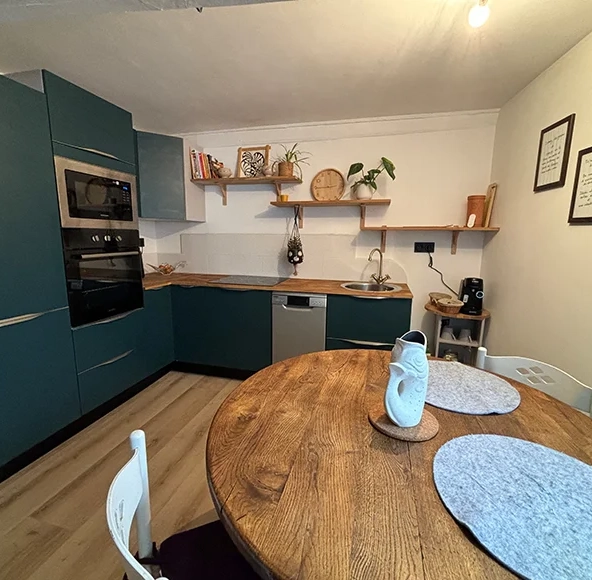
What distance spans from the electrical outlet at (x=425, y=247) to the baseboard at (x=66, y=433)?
8.34ft

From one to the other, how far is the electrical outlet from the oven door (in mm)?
2312

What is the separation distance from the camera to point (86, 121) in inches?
75.2

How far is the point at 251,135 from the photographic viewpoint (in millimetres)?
2967

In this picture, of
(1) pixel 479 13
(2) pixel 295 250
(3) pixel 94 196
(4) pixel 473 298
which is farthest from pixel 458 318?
(3) pixel 94 196

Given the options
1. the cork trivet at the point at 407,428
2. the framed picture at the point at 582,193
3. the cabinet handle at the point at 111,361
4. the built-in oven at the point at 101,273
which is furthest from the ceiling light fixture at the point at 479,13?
the cabinet handle at the point at 111,361

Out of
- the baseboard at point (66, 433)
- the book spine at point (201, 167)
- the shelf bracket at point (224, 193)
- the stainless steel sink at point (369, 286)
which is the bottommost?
the baseboard at point (66, 433)

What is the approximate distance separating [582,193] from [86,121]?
8.99 feet

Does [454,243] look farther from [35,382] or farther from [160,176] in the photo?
[35,382]

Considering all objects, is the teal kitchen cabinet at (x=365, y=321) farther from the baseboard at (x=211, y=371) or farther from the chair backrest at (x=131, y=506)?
the chair backrest at (x=131, y=506)

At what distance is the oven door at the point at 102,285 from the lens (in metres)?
1.92

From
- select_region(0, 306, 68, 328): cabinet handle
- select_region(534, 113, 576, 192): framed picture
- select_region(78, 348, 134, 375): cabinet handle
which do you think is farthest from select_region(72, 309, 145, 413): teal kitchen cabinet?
select_region(534, 113, 576, 192): framed picture

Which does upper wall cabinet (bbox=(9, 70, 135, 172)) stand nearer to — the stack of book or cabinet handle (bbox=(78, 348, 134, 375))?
the stack of book

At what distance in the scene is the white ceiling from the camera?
1399 mm

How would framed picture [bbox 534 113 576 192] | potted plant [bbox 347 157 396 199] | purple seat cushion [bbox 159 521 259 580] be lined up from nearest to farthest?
purple seat cushion [bbox 159 521 259 580]
framed picture [bbox 534 113 576 192]
potted plant [bbox 347 157 396 199]
